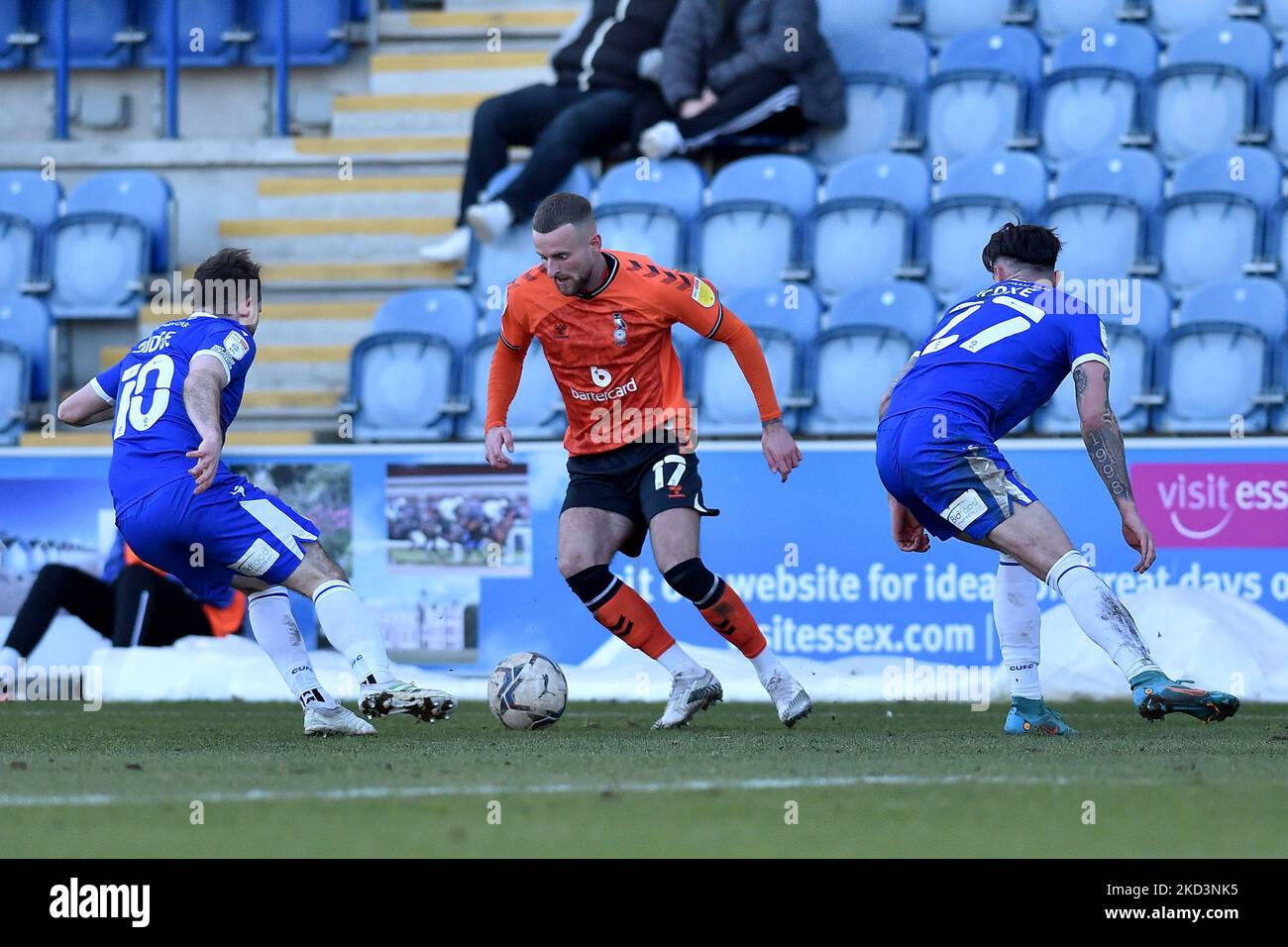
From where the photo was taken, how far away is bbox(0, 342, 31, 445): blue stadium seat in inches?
467

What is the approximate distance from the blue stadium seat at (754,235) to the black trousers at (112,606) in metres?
4.01

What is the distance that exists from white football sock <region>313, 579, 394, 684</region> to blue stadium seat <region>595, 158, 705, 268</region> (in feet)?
Result: 18.4

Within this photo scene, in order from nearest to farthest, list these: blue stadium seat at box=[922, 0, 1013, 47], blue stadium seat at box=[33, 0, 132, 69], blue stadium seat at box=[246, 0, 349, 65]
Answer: blue stadium seat at box=[922, 0, 1013, 47] → blue stadium seat at box=[246, 0, 349, 65] → blue stadium seat at box=[33, 0, 132, 69]

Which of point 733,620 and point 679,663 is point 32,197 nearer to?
point 679,663

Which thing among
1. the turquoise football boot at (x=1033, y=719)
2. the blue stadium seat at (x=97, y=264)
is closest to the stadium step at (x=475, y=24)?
the blue stadium seat at (x=97, y=264)

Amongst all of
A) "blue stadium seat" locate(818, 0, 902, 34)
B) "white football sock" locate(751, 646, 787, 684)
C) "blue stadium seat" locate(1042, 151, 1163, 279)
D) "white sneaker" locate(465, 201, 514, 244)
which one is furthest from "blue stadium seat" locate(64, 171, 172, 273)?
"white football sock" locate(751, 646, 787, 684)

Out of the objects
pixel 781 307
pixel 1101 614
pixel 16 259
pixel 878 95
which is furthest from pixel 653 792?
pixel 16 259

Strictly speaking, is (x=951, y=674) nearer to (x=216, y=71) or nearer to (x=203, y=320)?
(x=203, y=320)

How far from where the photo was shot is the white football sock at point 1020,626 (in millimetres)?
6562

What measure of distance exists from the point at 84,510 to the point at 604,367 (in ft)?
13.5

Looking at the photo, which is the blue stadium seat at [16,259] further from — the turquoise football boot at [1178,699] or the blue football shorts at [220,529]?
the turquoise football boot at [1178,699]

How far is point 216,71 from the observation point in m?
15.1

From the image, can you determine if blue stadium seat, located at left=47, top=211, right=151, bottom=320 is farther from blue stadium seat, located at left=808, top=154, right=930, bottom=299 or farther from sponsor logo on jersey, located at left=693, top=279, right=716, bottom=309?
sponsor logo on jersey, located at left=693, top=279, right=716, bottom=309

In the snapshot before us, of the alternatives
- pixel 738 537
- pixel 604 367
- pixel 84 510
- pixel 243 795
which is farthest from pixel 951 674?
pixel 243 795
